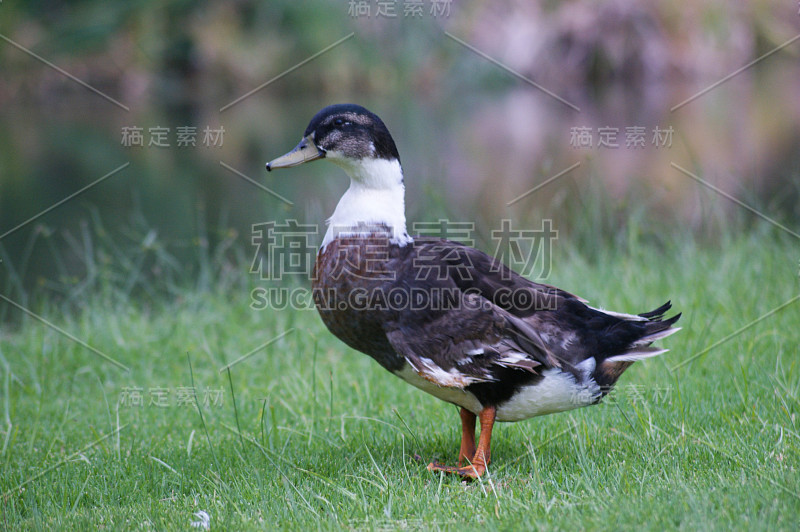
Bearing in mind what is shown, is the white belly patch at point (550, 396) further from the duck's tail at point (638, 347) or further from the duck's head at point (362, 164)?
the duck's head at point (362, 164)

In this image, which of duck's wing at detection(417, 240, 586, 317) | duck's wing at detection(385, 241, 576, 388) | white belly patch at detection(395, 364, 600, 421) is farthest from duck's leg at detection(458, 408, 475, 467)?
duck's wing at detection(417, 240, 586, 317)

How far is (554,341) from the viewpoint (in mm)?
3576

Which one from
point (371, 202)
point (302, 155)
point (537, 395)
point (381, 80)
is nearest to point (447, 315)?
point (537, 395)

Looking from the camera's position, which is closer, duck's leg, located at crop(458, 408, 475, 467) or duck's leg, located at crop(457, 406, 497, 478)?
duck's leg, located at crop(457, 406, 497, 478)

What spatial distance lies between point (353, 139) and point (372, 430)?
1.58 m

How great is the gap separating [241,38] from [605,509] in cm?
1901

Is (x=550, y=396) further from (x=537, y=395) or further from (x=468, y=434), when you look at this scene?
(x=468, y=434)

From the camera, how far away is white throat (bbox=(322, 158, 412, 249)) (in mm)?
3648

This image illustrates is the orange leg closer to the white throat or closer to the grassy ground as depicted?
the grassy ground

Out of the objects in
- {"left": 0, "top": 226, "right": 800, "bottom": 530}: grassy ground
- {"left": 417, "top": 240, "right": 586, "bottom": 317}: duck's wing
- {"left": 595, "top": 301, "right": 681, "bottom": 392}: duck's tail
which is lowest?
{"left": 0, "top": 226, "right": 800, "bottom": 530}: grassy ground

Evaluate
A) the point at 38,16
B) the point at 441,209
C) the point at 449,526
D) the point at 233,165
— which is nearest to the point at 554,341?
the point at 449,526

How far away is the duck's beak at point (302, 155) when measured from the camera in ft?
12.3

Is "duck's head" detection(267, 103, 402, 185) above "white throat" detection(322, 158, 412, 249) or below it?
above

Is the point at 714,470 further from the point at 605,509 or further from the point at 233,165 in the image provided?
the point at 233,165
